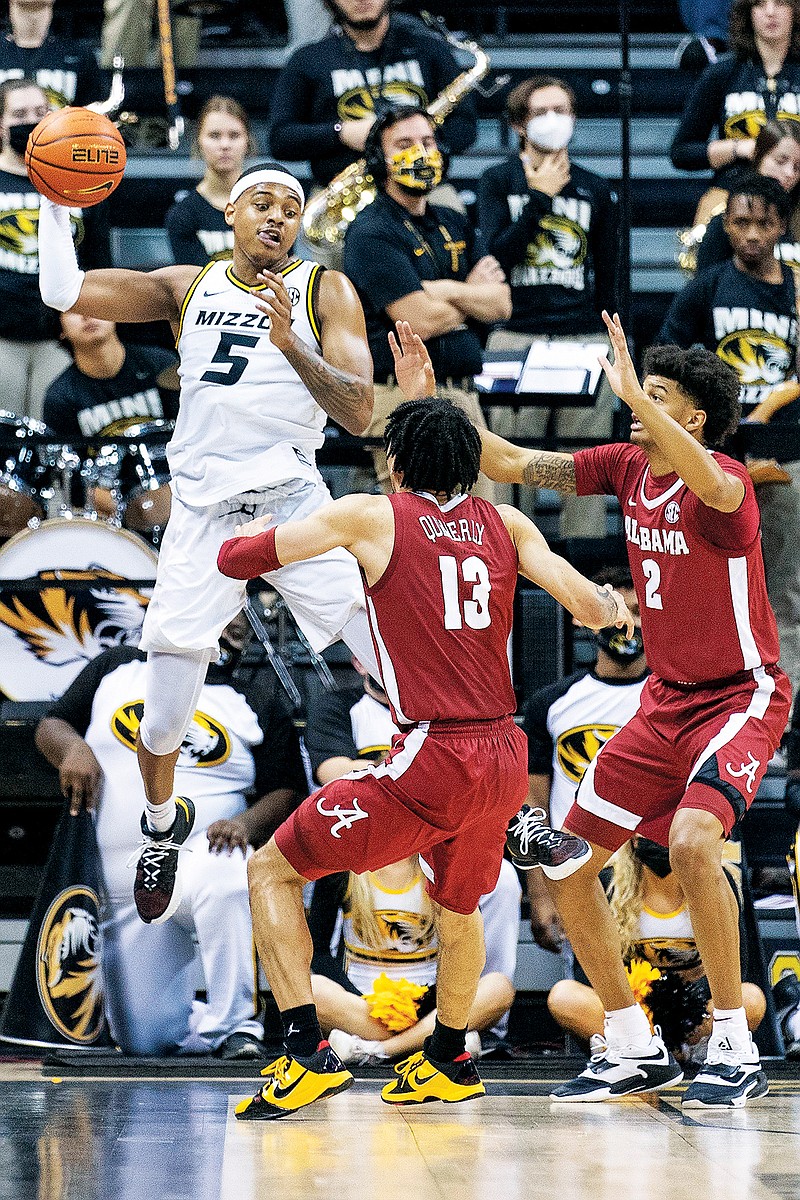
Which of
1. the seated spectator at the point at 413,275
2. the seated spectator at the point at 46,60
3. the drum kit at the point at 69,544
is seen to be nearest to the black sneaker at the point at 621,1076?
the seated spectator at the point at 413,275

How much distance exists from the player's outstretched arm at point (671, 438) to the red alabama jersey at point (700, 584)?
0.15m

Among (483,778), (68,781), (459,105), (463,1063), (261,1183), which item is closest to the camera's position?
(261,1183)

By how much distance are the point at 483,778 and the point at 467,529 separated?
28.0 inches

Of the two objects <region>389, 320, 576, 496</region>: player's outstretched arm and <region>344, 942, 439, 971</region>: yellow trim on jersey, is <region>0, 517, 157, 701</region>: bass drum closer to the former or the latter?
<region>344, 942, 439, 971</region>: yellow trim on jersey

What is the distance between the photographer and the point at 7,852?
7.70 meters

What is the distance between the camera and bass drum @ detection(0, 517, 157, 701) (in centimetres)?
717

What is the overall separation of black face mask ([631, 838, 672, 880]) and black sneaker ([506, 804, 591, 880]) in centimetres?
125

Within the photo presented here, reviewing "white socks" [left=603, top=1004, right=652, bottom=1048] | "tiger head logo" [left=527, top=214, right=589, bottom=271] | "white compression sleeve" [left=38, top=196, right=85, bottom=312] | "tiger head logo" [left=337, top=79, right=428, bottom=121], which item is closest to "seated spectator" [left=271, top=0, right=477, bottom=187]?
"tiger head logo" [left=337, top=79, right=428, bottom=121]

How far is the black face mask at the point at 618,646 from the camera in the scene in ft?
23.0

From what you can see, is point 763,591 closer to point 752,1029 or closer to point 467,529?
point 467,529

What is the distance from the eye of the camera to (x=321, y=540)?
16.0ft

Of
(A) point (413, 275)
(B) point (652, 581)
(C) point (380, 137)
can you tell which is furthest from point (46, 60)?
(B) point (652, 581)

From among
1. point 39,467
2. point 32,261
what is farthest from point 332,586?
point 32,261

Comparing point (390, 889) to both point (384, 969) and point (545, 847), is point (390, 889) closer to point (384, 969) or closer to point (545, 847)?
point (384, 969)
